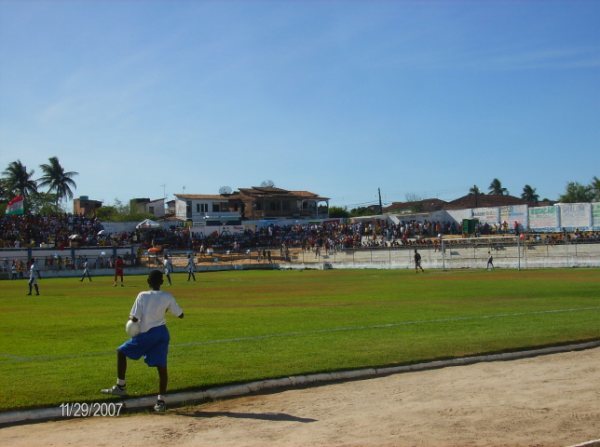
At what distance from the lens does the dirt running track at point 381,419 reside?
23.9ft

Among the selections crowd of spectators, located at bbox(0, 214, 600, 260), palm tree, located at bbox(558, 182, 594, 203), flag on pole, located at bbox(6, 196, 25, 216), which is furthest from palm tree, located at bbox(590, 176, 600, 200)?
flag on pole, located at bbox(6, 196, 25, 216)

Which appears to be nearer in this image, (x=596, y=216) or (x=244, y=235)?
(x=596, y=216)

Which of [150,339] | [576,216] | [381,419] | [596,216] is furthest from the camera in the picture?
[576,216]

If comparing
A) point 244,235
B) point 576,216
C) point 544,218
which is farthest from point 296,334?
point 244,235

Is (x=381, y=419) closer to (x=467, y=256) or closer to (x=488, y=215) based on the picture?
(x=467, y=256)

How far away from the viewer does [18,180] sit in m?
111

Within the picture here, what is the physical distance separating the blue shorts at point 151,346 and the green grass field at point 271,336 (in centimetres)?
81

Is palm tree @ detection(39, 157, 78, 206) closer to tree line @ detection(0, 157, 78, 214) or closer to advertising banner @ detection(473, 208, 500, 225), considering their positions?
tree line @ detection(0, 157, 78, 214)

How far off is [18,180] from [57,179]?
6.65m

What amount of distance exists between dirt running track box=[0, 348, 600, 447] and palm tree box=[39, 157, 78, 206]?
113667mm

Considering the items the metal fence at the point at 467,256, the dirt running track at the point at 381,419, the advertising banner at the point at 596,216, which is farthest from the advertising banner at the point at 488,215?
the dirt running track at the point at 381,419

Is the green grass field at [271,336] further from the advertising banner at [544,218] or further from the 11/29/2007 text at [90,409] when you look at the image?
the advertising banner at [544,218]

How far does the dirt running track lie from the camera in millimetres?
7289

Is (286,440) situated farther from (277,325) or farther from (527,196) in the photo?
(527,196)
